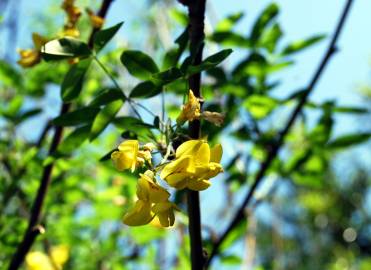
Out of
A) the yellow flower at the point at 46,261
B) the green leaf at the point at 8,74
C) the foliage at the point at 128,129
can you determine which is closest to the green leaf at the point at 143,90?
the foliage at the point at 128,129

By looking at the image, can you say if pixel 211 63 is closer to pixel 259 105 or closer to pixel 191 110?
pixel 191 110

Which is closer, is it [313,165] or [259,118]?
[259,118]

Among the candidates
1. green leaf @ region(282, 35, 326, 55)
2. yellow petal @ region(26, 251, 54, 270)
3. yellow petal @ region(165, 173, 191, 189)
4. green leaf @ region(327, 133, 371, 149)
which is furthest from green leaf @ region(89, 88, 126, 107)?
green leaf @ region(327, 133, 371, 149)

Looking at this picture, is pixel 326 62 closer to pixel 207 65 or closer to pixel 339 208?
pixel 207 65

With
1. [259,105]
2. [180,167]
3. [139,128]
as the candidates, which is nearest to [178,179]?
[180,167]

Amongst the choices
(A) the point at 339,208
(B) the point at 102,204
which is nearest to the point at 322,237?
(A) the point at 339,208
